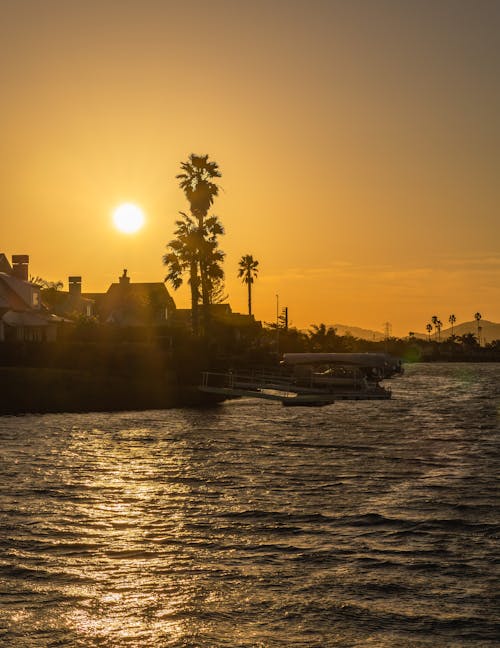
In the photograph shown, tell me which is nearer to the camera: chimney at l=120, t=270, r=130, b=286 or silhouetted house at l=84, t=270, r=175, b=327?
silhouetted house at l=84, t=270, r=175, b=327

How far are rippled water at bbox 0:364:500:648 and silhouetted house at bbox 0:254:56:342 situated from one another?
131 feet

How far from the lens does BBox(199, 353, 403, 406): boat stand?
7400cm

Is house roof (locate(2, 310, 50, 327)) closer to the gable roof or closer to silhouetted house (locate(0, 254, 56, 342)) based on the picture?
silhouetted house (locate(0, 254, 56, 342))

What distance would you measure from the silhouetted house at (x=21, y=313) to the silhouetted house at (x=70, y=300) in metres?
19.7

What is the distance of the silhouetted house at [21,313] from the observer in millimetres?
83731

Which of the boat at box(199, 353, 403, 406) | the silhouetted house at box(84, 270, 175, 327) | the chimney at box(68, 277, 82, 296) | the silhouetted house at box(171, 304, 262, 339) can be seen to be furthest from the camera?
the silhouetted house at box(171, 304, 262, 339)

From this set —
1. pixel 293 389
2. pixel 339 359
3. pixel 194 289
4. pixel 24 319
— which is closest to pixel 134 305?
pixel 339 359

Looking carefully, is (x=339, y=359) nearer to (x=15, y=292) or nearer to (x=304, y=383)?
(x=304, y=383)

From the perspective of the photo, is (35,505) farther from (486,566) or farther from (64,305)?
(64,305)

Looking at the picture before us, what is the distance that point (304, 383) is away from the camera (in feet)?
288

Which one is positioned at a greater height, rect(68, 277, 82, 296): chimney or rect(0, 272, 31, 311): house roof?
rect(68, 277, 82, 296): chimney

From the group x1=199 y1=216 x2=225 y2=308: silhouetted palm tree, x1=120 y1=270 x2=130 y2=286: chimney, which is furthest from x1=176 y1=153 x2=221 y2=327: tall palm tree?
x1=120 y1=270 x2=130 y2=286: chimney

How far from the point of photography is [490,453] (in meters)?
43.6

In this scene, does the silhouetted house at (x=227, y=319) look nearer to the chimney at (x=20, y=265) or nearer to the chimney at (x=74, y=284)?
the chimney at (x=74, y=284)
